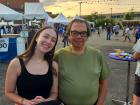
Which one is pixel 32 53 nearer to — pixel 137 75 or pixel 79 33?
pixel 79 33

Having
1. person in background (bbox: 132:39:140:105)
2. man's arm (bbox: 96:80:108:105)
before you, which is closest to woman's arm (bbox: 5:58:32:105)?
man's arm (bbox: 96:80:108:105)

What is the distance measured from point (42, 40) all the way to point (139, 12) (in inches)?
6054

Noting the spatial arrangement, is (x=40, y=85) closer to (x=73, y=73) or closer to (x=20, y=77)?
(x=20, y=77)

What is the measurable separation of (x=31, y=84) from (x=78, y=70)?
523mm

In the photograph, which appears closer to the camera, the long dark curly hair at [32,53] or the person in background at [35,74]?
the person in background at [35,74]

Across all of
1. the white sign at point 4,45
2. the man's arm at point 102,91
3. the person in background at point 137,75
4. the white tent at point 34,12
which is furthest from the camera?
the white tent at point 34,12

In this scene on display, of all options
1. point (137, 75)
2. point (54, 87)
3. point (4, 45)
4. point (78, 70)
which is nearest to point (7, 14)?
point (4, 45)

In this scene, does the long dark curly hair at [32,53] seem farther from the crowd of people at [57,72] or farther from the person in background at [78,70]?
the person in background at [78,70]

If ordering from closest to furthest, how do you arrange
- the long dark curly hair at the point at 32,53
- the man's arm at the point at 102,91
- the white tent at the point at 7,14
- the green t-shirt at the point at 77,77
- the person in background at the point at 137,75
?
the long dark curly hair at the point at 32,53 < the green t-shirt at the point at 77,77 < the man's arm at the point at 102,91 < the person in background at the point at 137,75 < the white tent at the point at 7,14

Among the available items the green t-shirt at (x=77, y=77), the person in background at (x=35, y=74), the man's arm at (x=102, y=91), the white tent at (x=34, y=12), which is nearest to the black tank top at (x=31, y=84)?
the person in background at (x=35, y=74)

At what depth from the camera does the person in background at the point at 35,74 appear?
309 cm

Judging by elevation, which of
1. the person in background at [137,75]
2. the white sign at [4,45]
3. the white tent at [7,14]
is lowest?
the white sign at [4,45]

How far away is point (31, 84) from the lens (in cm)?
308

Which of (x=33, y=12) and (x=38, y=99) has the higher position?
(x=33, y=12)
